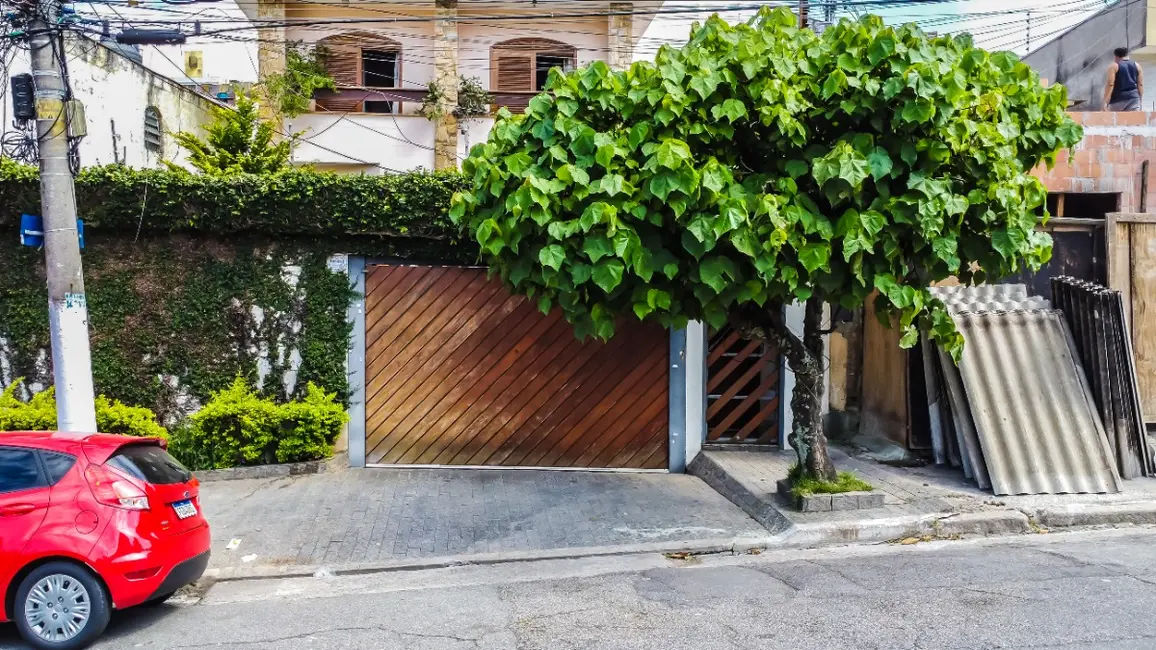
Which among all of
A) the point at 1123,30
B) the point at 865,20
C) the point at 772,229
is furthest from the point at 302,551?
the point at 1123,30

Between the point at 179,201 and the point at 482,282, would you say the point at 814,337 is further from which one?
the point at 179,201

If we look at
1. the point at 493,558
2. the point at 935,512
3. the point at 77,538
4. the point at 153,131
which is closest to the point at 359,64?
the point at 153,131

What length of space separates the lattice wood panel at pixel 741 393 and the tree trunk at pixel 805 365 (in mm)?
2319

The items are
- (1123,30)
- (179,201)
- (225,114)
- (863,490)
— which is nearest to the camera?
(863,490)

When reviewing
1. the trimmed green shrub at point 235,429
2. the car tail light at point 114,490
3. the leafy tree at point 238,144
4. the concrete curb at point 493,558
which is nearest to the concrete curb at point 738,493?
the concrete curb at point 493,558

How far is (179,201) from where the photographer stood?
9570mm

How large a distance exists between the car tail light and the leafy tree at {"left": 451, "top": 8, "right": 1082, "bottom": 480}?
9.57ft

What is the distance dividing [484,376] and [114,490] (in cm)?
496

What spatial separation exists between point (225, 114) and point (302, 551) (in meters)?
8.55

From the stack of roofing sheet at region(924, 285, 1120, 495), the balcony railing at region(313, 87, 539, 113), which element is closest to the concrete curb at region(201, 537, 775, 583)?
the stack of roofing sheet at region(924, 285, 1120, 495)

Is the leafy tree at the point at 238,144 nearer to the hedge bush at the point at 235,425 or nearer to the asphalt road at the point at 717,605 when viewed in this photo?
the hedge bush at the point at 235,425

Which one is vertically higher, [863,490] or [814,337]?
[814,337]

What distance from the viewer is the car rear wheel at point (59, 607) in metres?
5.10

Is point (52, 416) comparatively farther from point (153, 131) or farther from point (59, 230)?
point (153, 131)
